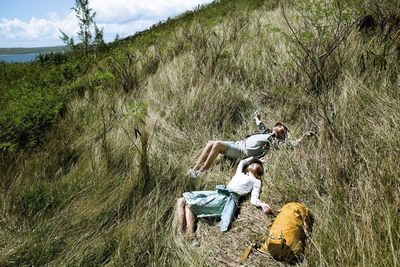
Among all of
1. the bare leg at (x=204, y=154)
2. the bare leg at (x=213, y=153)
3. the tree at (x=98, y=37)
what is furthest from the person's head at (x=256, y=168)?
the tree at (x=98, y=37)

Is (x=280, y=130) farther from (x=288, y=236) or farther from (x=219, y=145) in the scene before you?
(x=288, y=236)

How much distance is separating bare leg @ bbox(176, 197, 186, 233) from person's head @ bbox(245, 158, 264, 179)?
879mm

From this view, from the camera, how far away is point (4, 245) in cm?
276

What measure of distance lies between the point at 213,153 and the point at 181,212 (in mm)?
1173

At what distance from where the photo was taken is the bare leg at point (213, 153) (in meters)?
4.21

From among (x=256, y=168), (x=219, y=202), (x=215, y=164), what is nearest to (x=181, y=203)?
(x=219, y=202)

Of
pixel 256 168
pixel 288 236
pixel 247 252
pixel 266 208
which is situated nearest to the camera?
pixel 288 236

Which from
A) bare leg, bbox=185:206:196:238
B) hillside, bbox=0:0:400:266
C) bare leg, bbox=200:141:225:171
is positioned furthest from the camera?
bare leg, bbox=200:141:225:171

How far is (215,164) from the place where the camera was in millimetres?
4441

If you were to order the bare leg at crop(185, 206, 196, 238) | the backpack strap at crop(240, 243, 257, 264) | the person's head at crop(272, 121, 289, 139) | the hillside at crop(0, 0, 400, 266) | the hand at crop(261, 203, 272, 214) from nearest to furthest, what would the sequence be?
the hillside at crop(0, 0, 400, 266) < the backpack strap at crop(240, 243, 257, 264) < the hand at crop(261, 203, 272, 214) < the bare leg at crop(185, 206, 196, 238) < the person's head at crop(272, 121, 289, 139)

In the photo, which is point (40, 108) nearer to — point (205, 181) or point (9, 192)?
point (9, 192)

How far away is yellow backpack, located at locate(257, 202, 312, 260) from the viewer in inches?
99.8

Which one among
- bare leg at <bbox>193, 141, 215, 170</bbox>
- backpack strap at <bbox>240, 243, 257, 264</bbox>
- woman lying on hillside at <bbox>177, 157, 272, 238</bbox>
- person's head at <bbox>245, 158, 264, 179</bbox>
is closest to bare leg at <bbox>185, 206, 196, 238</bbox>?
woman lying on hillside at <bbox>177, 157, 272, 238</bbox>

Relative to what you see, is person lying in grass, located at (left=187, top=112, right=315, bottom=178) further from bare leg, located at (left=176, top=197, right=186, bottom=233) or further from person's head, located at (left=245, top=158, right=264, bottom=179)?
bare leg, located at (left=176, top=197, right=186, bottom=233)
